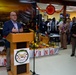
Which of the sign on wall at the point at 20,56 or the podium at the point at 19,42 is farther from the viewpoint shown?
the sign on wall at the point at 20,56

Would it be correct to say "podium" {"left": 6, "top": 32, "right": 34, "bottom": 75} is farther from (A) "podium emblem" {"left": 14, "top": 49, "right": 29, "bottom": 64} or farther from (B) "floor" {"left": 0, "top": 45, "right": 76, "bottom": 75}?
(B) "floor" {"left": 0, "top": 45, "right": 76, "bottom": 75}

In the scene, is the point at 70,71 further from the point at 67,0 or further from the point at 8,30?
the point at 67,0

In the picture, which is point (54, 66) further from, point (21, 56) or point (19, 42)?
point (19, 42)

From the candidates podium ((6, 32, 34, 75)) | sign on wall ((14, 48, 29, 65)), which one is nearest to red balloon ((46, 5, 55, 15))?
podium ((6, 32, 34, 75))

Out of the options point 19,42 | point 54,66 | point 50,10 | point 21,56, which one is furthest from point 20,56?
point 50,10

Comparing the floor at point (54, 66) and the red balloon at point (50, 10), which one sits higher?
the red balloon at point (50, 10)

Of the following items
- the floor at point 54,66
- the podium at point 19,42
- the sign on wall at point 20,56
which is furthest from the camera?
the floor at point 54,66

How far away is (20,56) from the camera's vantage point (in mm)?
3387

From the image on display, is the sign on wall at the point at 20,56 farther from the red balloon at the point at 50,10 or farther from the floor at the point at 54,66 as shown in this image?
the red balloon at the point at 50,10

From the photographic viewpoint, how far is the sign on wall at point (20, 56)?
131 inches

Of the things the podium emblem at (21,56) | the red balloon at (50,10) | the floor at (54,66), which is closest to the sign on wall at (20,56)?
the podium emblem at (21,56)

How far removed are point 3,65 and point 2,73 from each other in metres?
0.59

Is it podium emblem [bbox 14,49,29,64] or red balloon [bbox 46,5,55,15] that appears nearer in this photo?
podium emblem [bbox 14,49,29,64]

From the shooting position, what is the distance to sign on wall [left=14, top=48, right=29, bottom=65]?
3.34 meters
